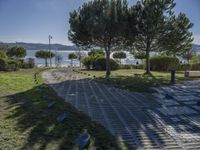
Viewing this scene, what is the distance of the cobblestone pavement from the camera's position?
5.21m

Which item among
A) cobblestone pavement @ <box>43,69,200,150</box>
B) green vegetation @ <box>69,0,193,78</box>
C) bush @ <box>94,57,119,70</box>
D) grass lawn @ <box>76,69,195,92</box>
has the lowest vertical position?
cobblestone pavement @ <box>43,69,200,150</box>

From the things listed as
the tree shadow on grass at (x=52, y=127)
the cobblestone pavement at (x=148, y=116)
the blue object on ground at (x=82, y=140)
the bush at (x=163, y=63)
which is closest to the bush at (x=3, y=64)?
the bush at (x=163, y=63)

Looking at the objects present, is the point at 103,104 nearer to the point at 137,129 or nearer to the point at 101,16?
the point at 137,129

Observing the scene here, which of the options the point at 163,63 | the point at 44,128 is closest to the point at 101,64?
the point at 163,63

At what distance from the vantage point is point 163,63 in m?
28.4

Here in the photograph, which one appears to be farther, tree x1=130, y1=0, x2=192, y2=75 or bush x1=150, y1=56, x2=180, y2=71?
bush x1=150, y1=56, x2=180, y2=71

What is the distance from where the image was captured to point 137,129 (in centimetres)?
586

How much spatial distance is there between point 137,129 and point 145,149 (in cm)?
115

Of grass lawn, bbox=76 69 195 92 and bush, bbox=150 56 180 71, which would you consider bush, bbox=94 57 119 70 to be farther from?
grass lawn, bbox=76 69 195 92

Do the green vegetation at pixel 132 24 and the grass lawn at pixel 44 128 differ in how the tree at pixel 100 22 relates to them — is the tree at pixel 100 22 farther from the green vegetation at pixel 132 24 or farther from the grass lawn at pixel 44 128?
the grass lawn at pixel 44 128

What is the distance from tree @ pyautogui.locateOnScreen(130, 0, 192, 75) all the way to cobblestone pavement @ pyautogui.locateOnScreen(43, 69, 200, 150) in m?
10.1

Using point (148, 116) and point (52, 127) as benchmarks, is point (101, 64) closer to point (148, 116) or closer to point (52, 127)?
point (148, 116)

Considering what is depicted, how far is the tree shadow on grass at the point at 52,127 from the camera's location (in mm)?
4805

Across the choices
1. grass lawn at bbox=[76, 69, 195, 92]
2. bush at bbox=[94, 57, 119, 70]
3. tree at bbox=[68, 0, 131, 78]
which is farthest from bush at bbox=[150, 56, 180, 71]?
grass lawn at bbox=[76, 69, 195, 92]
